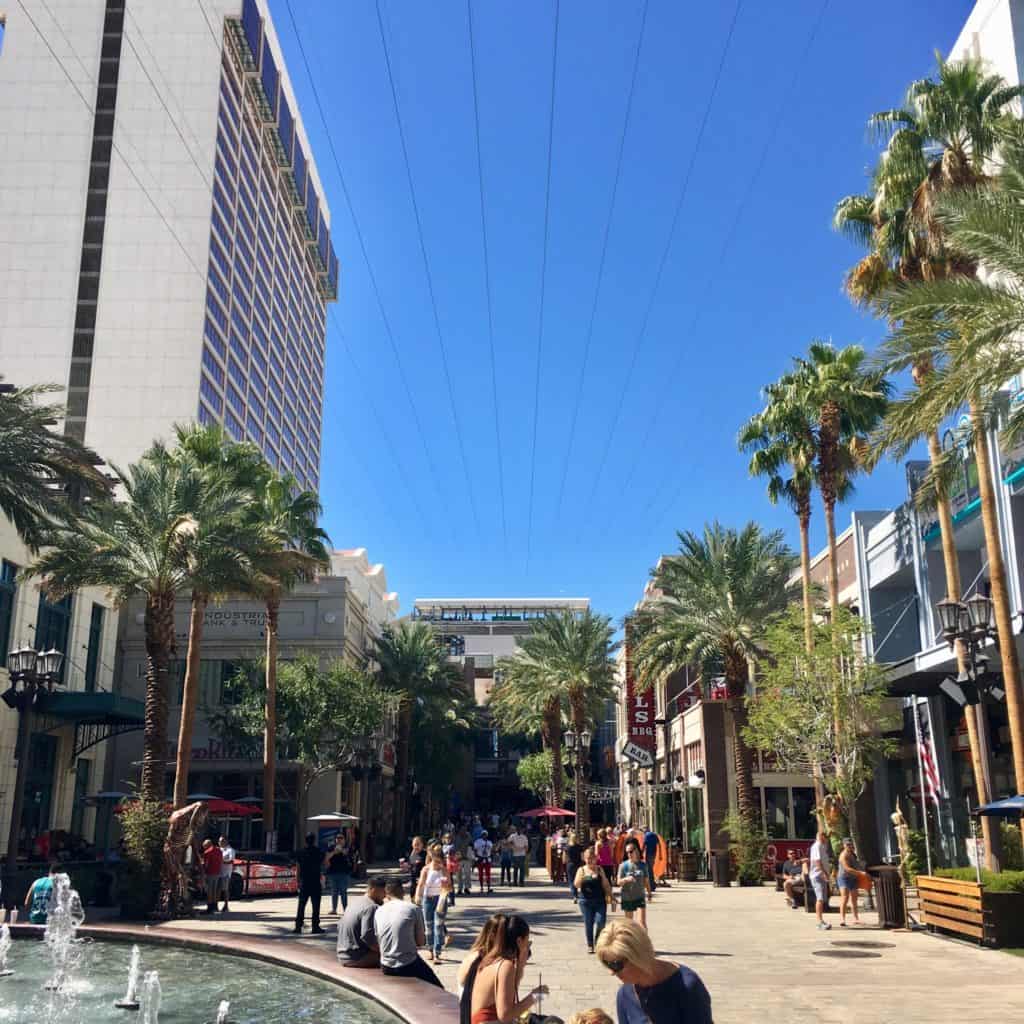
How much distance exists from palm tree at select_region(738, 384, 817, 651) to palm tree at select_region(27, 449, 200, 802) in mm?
16609

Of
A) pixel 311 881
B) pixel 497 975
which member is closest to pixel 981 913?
pixel 311 881

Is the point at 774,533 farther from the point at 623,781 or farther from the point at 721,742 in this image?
the point at 623,781

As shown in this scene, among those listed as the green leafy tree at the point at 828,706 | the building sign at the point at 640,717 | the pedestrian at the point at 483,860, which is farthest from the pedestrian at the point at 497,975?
the building sign at the point at 640,717

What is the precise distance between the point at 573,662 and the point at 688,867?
47.6ft

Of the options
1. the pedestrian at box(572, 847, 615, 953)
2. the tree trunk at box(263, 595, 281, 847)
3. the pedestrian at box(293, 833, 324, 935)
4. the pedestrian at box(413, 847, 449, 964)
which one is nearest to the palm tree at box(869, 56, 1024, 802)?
the pedestrian at box(572, 847, 615, 953)

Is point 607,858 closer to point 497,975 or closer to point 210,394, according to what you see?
point 497,975

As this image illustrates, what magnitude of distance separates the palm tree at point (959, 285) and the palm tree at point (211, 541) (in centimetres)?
1521

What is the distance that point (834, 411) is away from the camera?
3023 cm

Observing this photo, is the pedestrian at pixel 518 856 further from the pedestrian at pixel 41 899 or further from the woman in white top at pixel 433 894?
the pedestrian at pixel 41 899

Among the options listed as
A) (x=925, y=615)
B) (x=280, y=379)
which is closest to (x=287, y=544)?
(x=925, y=615)

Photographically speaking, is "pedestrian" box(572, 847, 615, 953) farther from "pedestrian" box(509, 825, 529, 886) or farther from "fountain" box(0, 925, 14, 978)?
"pedestrian" box(509, 825, 529, 886)

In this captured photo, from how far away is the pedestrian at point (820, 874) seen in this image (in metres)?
19.0

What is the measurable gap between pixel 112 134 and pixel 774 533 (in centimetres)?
6168

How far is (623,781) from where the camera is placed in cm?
7231
